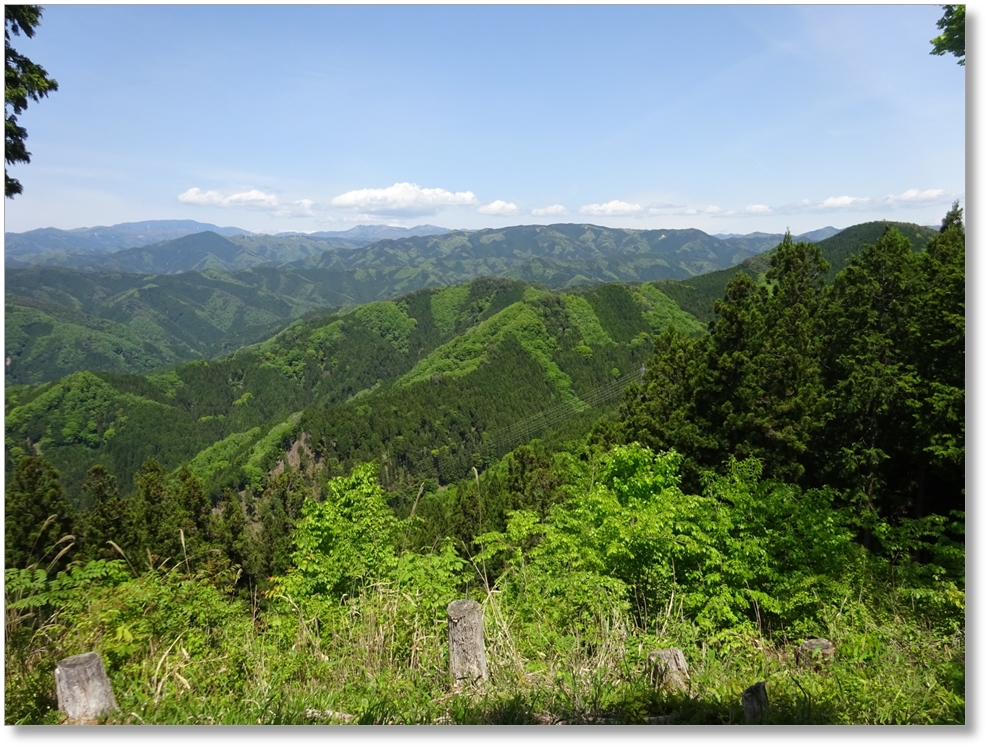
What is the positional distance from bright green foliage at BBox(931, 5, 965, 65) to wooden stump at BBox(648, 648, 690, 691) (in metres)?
5.68

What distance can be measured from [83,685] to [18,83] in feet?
16.3

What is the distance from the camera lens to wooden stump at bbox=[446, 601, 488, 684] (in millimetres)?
3410

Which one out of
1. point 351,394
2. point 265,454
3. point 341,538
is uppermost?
point 341,538

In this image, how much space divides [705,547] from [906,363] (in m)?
9.37

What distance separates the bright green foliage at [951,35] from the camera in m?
4.91

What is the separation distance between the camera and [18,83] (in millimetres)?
4809

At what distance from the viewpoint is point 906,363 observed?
40.9 feet

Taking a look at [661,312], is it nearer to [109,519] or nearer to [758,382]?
[758,382]

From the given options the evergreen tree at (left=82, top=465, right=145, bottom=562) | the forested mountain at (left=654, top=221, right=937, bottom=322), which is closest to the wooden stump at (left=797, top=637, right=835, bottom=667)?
the evergreen tree at (left=82, top=465, right=145, bottom=562)

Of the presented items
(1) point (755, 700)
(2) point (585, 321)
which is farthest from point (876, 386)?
(2) point (585, 321)

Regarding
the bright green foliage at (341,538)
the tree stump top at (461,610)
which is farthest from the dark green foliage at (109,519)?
the tree stump top at (461,610)

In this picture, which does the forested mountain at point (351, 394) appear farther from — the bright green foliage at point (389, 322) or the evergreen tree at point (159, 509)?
the evergreen tree at point (159, 509)

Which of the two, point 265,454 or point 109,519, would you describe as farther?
point 265,454

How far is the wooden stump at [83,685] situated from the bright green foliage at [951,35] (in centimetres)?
804
